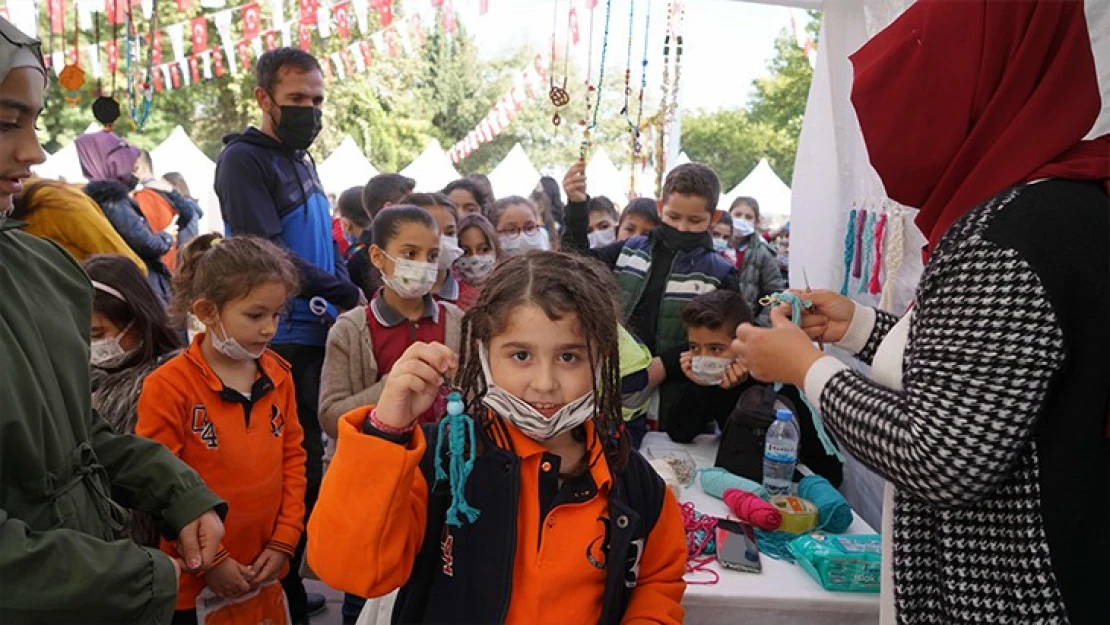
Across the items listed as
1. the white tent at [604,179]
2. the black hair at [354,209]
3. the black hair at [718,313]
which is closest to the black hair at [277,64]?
the black hair at [718,313]

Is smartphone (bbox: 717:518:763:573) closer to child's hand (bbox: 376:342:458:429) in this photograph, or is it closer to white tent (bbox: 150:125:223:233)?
child's hand (bbox: 376:342:458:429)

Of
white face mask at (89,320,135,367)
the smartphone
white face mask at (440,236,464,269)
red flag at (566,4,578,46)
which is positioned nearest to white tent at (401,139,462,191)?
red flag at (566,4,578,46)

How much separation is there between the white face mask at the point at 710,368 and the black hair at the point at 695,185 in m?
0.94

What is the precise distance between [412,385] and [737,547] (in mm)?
1269

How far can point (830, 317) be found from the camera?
1.89 metres

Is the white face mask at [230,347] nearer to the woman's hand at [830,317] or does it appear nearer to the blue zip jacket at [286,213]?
the blue zip jacket at [286,213]

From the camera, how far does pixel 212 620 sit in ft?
7.09

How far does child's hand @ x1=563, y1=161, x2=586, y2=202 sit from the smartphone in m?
1.76

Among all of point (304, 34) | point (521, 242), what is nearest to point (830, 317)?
point (521, 242)

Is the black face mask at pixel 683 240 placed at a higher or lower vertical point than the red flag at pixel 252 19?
lower

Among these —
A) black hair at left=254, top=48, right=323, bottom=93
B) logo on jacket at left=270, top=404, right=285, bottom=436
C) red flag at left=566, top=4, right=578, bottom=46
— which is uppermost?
red flag at left=566, top=4, right=578, bottom=46

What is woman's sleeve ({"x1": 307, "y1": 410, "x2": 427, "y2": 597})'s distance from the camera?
1213mm

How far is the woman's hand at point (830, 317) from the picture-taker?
188 centimetres

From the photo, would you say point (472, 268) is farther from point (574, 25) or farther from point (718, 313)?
point (574, 25)
